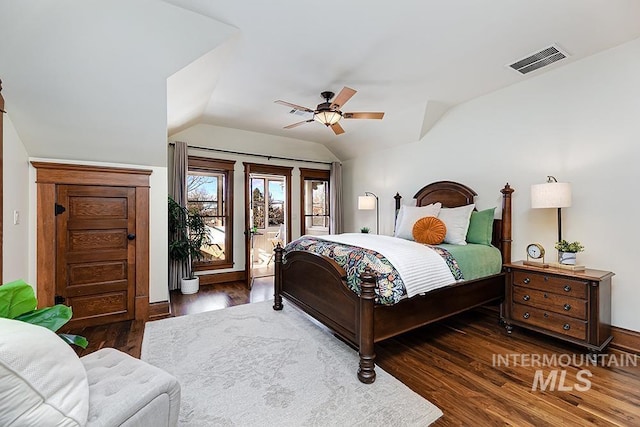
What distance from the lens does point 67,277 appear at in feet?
10.1

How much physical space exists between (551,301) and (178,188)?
4.94m

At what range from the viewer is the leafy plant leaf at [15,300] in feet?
3.64

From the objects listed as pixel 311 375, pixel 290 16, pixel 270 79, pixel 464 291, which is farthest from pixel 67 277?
pixel 464 291

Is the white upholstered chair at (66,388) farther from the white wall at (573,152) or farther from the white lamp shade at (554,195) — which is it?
the white wall at (573,152)

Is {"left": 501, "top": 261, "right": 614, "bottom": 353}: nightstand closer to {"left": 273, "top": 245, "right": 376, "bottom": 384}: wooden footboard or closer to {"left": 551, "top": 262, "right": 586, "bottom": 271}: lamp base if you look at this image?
{"left": 551, "top": 262, "right": 586, "bottom": 271}: lamp base

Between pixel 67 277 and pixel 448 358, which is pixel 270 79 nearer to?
pixel 67 277

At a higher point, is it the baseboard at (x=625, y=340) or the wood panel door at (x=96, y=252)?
the wood panel door at (x=96, y=252)

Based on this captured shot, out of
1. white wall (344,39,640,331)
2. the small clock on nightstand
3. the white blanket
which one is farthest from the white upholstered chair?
white wall (344,39,640,331)

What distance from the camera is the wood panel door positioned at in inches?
120

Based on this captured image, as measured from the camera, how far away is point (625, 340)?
260cm

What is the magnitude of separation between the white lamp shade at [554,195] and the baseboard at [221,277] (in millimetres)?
4643

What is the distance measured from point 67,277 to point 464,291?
13.9ft

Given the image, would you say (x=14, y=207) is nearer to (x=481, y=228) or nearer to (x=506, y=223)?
(x=481, y=228)

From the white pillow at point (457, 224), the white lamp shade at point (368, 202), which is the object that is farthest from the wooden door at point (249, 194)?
the white pillow at point (457, 224)
